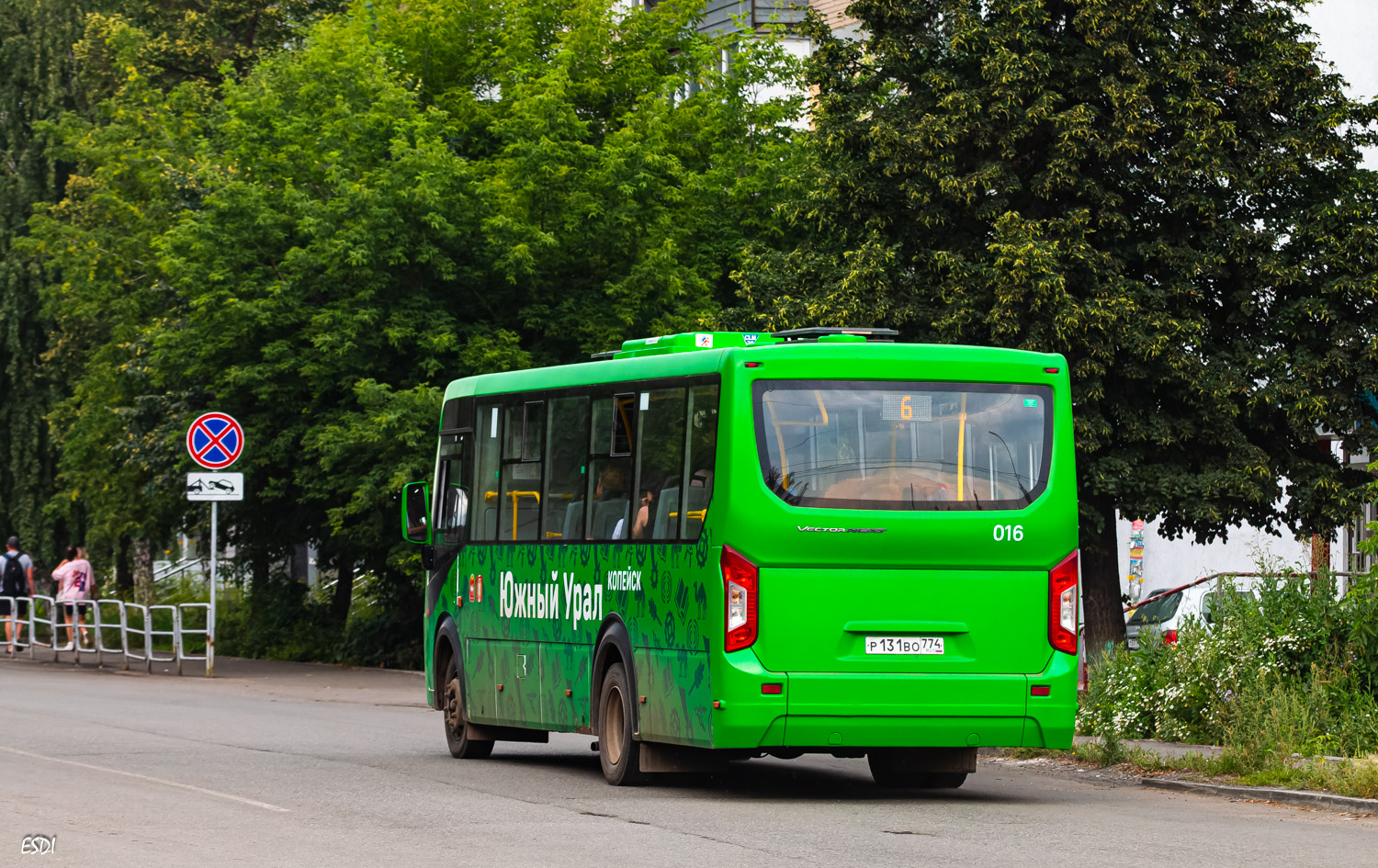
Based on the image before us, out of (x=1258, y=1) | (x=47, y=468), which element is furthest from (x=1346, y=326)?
(x=47, y=468)

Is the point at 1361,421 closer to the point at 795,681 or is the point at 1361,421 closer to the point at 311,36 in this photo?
the point at 795,681

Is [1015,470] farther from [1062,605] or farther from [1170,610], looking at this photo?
[1170,610]

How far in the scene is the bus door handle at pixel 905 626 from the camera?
1366cm

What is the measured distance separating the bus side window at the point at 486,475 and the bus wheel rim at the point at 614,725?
2.60 meters

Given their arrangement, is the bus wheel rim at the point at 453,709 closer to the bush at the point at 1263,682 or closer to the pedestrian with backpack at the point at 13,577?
the bush at the point at 1263,682

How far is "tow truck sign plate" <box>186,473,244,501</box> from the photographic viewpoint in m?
30.5

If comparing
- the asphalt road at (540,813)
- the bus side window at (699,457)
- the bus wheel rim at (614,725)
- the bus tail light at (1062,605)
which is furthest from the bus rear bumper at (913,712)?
the bus wheel rim at (614,725)

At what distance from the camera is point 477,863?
10453 millimetres

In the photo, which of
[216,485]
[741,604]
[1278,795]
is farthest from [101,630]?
[1278,795]

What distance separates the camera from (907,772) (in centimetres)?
1541

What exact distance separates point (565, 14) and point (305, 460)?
8273 millimetres

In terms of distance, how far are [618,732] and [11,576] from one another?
2785 cm

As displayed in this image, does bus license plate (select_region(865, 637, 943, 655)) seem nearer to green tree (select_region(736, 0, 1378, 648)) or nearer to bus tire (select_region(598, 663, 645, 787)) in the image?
bus tire (select_region(598, 663, 645, 787))

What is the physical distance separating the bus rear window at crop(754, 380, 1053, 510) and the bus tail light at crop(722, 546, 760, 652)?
535 millimetres
